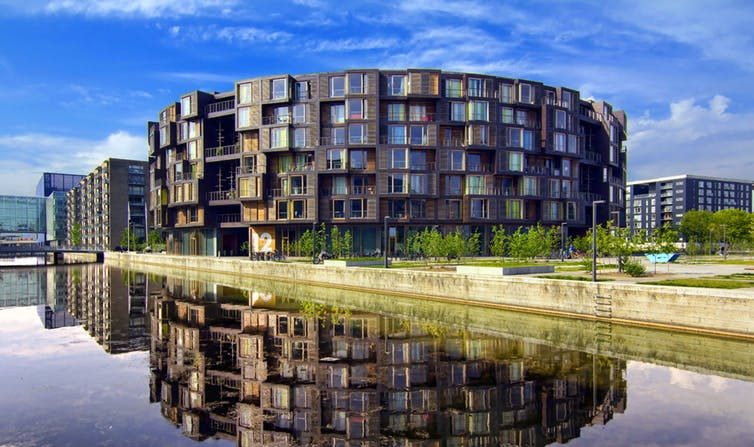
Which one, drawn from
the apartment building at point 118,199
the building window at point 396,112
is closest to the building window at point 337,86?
the building window at point 396,112

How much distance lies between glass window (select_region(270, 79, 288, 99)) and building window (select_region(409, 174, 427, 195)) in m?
21.2

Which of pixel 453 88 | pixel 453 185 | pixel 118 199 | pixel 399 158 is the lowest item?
pixel 453 185

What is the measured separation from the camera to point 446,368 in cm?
1847

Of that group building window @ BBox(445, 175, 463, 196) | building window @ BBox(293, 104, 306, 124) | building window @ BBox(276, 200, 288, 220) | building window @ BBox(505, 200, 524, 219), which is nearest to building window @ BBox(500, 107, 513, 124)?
building window @ BBox(445, 175, 463, 196)

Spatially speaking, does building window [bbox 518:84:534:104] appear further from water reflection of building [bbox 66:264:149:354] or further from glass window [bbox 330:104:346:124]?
water reflection of building [bbox 66:264:149:354]

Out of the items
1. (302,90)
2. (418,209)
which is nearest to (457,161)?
(418,209)

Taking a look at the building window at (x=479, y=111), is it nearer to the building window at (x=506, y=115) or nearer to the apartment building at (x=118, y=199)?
the building window at (x=506, y=115)

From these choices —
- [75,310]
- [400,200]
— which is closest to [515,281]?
[75,310]

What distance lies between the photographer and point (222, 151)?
3130 inches

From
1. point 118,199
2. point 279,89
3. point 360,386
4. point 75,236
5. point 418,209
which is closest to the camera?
point 360,386

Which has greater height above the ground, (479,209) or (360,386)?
(479,209)

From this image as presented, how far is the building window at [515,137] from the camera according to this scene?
70988mm

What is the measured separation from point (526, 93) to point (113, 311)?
5975cm

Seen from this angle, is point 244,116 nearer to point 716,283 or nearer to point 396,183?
point 396,183
